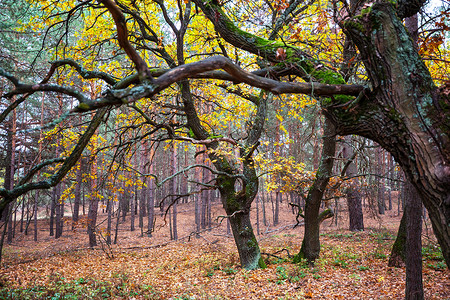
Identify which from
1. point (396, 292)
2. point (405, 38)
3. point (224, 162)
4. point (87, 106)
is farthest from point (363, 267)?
point (87, 106)

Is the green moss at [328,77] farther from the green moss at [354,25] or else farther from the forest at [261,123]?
the green moss at [354,25]

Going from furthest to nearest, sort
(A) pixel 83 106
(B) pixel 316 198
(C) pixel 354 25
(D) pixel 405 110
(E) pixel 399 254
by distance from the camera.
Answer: (B) pixel 316 198, (E) pixel 399 254, (C) pixel 354 25, (D) pixel 405 110, (A) pixel 83 106

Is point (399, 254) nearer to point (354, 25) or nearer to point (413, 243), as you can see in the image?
point (413, 243)

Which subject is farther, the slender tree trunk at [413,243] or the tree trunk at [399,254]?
the tree trunk at [399,254]

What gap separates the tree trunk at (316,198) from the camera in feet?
25.9

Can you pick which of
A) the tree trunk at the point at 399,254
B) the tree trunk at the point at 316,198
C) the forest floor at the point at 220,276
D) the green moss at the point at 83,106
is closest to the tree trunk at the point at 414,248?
the forest floor at the point at 220,276

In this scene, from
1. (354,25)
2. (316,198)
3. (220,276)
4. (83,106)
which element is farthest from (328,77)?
(220,276)

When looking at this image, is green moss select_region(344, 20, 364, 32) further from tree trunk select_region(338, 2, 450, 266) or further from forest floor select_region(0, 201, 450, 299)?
forest floor select_region(0, 201, 450, 299)

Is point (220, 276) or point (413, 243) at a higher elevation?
point (413, 243)

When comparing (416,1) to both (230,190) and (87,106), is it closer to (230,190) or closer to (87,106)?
(87,106)

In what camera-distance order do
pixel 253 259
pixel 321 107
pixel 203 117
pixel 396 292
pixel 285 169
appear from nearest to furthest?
→ pixel 321 107 < pixel 396 292 < pixel 253 259 < pixel 285 169 < pixel 203 117

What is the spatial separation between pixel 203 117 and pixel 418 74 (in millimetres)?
7521

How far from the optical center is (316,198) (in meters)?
8.09

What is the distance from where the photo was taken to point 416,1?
3.29 m
